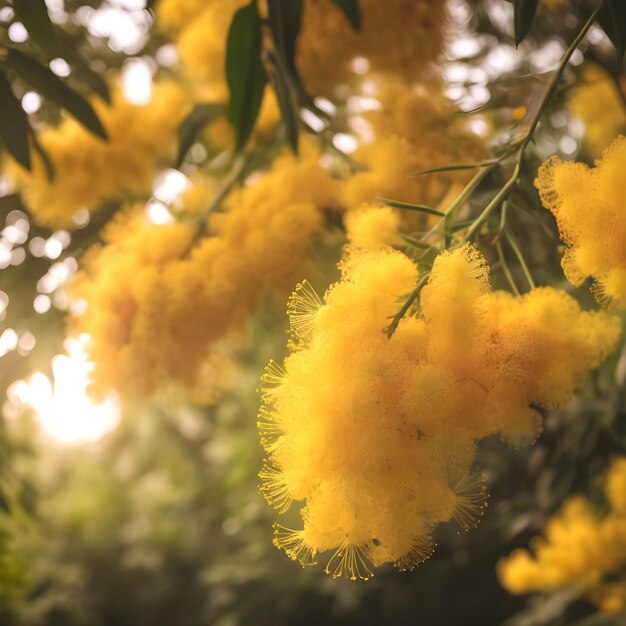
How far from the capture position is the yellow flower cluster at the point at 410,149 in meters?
0.94

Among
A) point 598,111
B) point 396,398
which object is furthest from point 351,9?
point 598,111

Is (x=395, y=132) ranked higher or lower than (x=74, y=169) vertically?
lower

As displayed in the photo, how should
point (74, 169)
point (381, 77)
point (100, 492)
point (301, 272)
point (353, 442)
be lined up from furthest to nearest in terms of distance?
point (100, 492)
point (74, 169)
point (381, 77)
point (301, 272)
point (353, 442)

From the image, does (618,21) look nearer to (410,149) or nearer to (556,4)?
(410,149)

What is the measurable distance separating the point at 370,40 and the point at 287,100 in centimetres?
25

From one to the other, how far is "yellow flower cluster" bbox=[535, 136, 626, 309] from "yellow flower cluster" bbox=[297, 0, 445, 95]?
558 mm

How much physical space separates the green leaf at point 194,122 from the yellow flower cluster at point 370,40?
0.16 metres

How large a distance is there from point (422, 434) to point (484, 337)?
9 centimetres

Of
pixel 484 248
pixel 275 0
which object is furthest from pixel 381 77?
pixel 484 248

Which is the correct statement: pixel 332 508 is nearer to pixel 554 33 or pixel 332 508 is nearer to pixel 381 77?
pixel 381 77

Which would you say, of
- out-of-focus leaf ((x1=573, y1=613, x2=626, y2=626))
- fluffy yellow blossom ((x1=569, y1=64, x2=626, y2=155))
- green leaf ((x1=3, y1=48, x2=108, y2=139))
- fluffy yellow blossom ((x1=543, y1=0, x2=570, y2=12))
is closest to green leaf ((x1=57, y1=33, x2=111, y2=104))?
green leaf ((x1=3, y1=48, x2=108, y2=139))

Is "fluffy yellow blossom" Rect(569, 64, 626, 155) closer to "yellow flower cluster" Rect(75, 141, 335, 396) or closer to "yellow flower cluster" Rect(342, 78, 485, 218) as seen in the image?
"yellow flower cluster" Rect(342, 78, 485, 218)

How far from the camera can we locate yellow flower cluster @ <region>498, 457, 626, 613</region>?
148 cm

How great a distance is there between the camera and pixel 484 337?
57 cm
